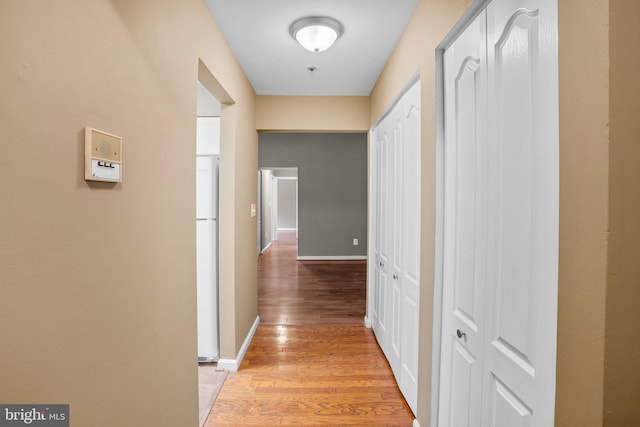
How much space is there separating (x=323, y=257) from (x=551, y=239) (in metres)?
6.76

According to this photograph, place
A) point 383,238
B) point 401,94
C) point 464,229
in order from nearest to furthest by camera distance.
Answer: point 464,229
point 401,94
point 383,238

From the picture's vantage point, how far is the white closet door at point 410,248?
1951 millimetres

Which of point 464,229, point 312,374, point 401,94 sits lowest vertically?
point 312,374

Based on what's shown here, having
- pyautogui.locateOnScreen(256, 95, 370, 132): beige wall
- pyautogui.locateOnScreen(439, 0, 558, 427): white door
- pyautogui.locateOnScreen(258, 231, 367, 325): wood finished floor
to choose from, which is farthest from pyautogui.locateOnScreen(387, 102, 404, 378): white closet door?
pyautogui.locateOnScreen(258, 231, 367, 325): wood finished floor

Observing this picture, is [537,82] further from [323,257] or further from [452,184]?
[323,257]

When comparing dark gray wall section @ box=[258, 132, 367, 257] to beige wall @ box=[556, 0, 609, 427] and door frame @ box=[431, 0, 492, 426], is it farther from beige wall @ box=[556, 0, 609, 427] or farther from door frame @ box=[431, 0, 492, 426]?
beige wall @ box=[556, 0, 609, 427]

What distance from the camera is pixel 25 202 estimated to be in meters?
0.69

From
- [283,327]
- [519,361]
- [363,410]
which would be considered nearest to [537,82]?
[519,361]

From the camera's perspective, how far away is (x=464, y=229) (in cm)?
136

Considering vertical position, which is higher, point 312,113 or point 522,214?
point 312,113

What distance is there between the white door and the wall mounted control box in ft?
4.16

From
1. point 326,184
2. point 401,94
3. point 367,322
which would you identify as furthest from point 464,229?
point 326,184

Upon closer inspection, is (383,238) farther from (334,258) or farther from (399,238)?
(334,258)
